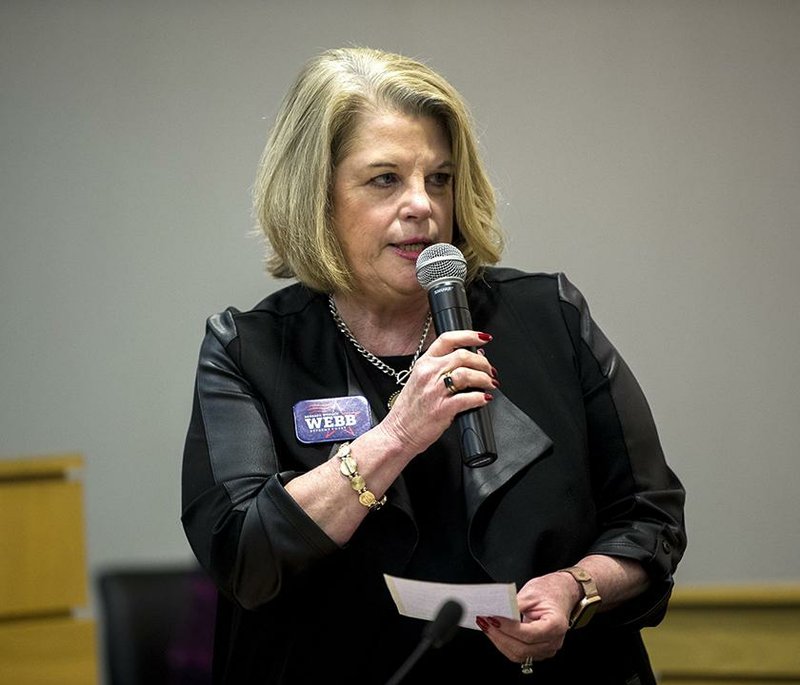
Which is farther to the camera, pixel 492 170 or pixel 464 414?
pixel 492 170

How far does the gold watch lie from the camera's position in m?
1.61

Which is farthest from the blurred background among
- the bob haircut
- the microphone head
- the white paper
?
the white paper

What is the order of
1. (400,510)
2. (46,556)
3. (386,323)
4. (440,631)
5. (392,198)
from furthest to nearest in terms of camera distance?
(46,556), (386,323), (392,198), (400,510), (440,631)

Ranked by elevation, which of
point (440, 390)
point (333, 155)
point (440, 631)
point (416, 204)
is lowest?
point (440, 631)

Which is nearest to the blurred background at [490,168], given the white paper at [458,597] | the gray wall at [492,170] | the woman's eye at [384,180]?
the gray wall at [492,170]

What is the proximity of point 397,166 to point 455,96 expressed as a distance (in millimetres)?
171

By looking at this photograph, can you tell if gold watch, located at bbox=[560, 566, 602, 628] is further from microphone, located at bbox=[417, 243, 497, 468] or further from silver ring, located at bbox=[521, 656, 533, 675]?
microphone, located at bbox=[417, 243, 497, 468]

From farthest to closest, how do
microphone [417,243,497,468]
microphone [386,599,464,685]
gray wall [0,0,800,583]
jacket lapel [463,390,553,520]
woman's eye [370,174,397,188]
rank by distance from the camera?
gray wall [0,0,800,583] → woman's eye [370,174,397,188] → jacket lapel [463,390,553,520] → microphone [417,243,497,468] → microphone [386,599,464,685]

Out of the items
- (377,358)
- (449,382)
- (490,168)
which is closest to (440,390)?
(449,382)

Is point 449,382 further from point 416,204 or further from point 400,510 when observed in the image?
point 416,204

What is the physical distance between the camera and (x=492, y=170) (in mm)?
3668

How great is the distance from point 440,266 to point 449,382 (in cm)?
22

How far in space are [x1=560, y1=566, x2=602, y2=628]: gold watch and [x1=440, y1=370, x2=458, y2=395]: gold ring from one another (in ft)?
1.07

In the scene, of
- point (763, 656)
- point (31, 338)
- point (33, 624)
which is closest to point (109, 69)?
point (31, 338)
